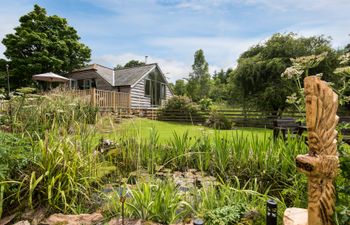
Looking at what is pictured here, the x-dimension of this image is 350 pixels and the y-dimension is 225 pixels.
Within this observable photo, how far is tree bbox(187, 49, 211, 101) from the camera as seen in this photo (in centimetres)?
2695

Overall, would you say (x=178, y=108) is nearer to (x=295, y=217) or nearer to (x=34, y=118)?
(x=34, y=118)

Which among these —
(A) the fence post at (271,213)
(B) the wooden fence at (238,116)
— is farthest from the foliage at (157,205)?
(B) the wooden fence at (238,116)

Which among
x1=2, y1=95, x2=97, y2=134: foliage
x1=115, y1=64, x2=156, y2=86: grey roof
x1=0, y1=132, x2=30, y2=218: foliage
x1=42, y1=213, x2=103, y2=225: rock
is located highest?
x1=115, y1=64, x2=156, y2=86: grey roof

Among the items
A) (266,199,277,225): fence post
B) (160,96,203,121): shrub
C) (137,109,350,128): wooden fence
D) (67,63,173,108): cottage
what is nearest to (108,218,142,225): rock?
(266,199,277,225): fence post

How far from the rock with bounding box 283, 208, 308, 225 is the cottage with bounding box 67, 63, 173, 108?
15424 millimetres

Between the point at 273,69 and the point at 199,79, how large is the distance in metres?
17.0

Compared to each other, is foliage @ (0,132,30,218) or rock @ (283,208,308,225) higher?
foliage @ (0,132,30,218)

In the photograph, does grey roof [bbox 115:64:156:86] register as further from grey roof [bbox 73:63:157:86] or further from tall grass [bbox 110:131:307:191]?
tall grass [bbox 110:131:307:191]

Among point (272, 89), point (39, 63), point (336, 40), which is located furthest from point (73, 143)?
point (39, 63)

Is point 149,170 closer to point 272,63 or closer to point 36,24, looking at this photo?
point 272,63

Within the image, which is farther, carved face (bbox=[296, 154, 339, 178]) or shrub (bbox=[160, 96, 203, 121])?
shrub (bbox=[160, 96, 203, 121])

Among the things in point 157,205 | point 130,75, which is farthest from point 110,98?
point 157,205

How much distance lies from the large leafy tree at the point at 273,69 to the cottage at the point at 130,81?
7.28 metres

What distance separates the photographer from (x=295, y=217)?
1485 millimetres
